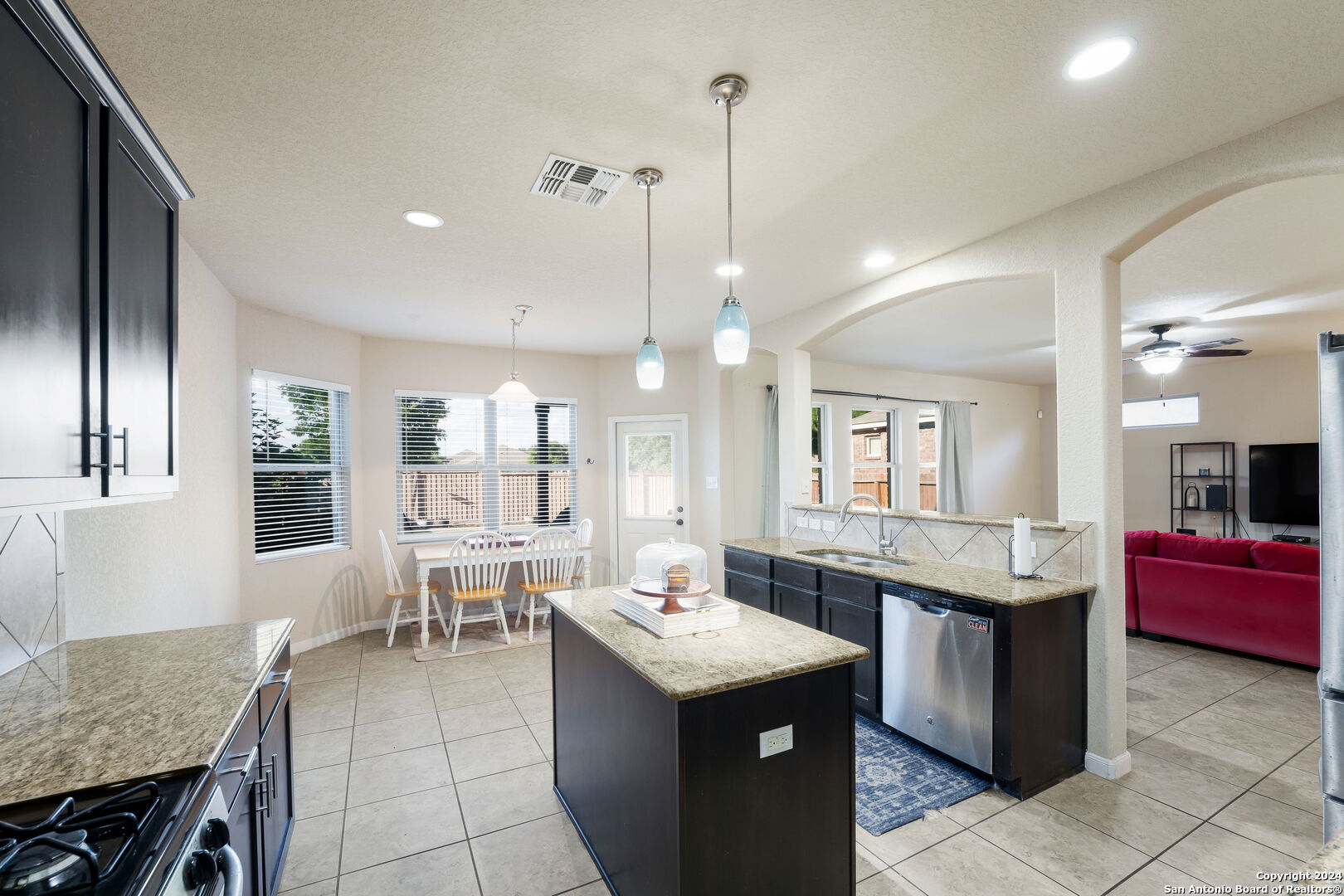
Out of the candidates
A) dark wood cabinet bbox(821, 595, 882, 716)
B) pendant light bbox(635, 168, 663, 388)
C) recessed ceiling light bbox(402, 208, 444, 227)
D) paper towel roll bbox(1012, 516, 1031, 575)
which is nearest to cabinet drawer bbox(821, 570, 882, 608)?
dark wood cabinet bbox(821, 595, 882, 716)

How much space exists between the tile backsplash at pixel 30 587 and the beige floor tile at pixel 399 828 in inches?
48.0

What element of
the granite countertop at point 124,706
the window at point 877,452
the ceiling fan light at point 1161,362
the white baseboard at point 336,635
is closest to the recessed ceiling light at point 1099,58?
the granite countertop at point 124,706

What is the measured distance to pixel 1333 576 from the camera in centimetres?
144

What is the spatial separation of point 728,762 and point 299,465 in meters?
4.45

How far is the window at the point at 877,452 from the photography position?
7.46 meters

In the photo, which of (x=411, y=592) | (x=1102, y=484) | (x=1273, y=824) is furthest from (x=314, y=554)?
(x=1273, y=824)

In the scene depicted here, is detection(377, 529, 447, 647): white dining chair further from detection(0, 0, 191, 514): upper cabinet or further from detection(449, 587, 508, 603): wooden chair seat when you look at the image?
detection(0, 0, 191, 514): upper cabinet

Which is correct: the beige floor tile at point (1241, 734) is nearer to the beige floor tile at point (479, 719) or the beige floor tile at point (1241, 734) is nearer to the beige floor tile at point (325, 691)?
the beige floor tile at point (479, 719)

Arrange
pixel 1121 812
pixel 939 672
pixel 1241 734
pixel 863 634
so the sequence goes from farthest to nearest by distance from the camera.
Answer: pixel 863 634
pixel 1241 734
pixel 939 672
pixel 1121 812

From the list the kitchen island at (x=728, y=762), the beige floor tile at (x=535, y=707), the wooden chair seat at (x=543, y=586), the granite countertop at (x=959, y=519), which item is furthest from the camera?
the wooden chair seat at (x=543, y=586)

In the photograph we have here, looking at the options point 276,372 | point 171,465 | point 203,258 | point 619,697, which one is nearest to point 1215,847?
point 619,697

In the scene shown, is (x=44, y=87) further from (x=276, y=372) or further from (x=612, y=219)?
(x=276, y=372)

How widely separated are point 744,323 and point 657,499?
424 cm

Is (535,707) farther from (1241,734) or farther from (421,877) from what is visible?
(1241,734)
